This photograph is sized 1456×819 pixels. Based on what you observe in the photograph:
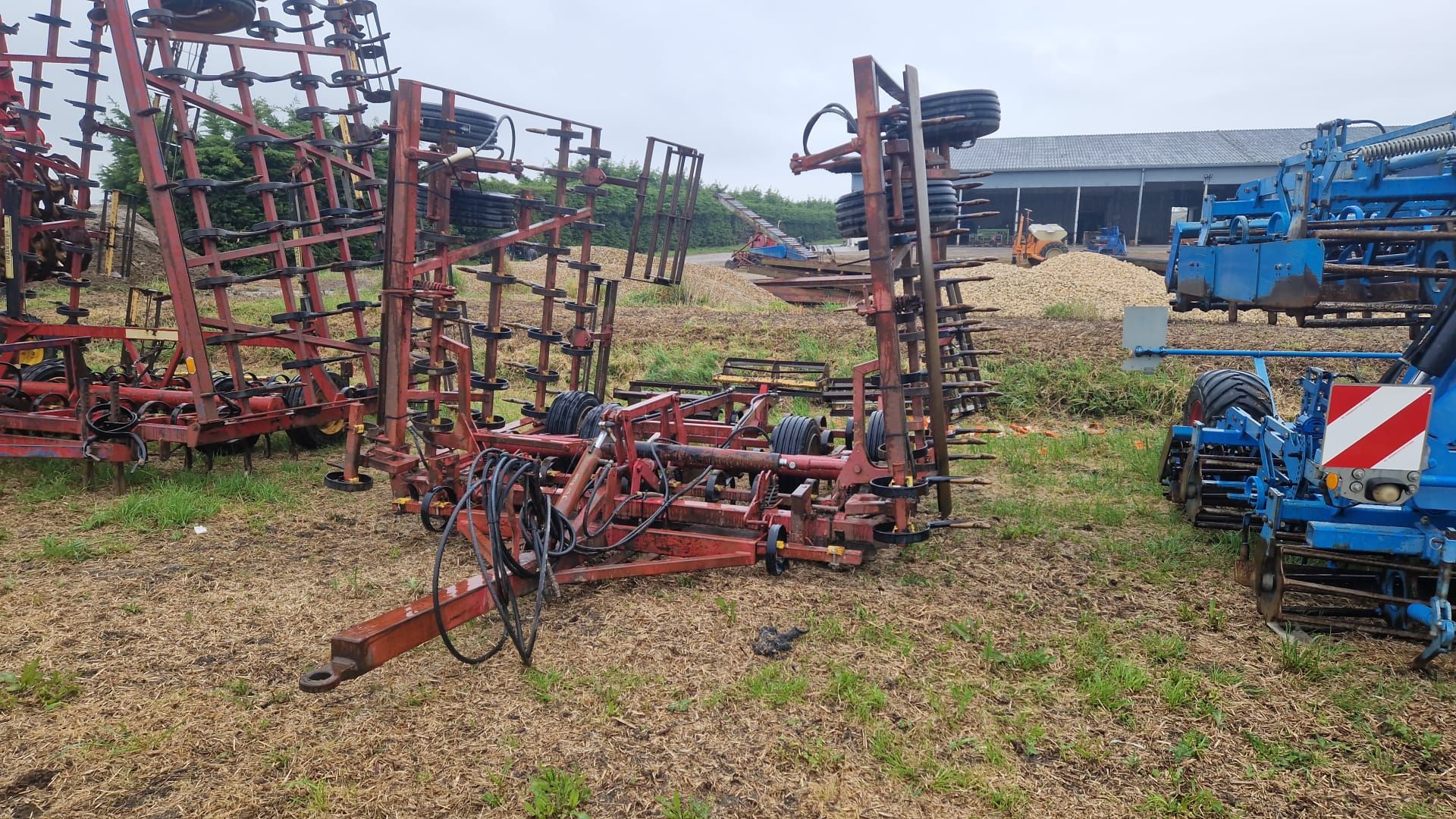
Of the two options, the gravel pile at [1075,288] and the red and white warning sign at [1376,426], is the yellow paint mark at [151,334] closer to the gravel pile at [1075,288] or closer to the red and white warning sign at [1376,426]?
the red and white warning sign at [1376,426]

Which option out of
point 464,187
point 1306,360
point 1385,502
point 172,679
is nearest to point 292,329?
point 464,187

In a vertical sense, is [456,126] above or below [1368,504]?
above

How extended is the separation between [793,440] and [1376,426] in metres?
3.11

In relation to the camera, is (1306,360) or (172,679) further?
(1306,360)

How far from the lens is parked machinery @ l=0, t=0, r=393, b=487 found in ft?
21.4

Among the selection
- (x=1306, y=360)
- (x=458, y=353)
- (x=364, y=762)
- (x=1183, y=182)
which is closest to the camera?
(x=364, y=762)

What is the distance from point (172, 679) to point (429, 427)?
2.30 meters

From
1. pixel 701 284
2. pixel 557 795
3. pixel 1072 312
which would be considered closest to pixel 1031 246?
pixel 701 284

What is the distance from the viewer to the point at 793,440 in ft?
18.9

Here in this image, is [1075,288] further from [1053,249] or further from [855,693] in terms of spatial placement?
[855,693]

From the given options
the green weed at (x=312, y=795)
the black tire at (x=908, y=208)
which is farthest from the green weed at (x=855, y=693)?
the black tire at (x=908, y=208)

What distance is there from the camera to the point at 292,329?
7.61 m

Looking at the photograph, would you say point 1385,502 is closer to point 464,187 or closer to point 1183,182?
point 464,187

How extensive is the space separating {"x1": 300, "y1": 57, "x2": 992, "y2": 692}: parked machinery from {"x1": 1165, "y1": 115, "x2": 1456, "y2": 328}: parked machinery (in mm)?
1706
